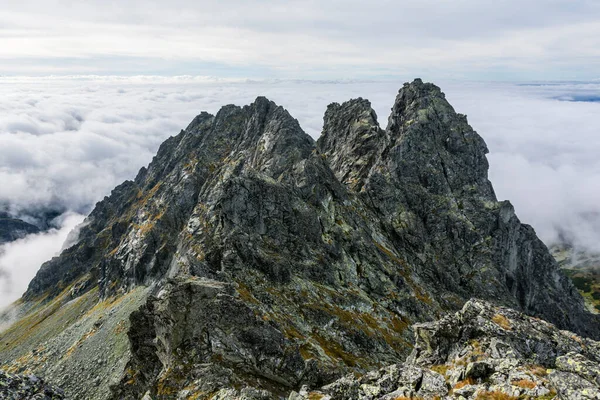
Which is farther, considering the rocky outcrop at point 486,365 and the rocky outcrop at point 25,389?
the rocky outcrop at point 25,389

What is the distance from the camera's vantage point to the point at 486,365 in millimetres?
20625

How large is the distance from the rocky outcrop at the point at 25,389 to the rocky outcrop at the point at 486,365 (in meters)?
14.8

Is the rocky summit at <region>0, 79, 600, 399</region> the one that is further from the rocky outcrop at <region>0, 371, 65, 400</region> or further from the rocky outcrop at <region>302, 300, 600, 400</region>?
the rocky outcrop at <region>0, 371, 65, 400</region>

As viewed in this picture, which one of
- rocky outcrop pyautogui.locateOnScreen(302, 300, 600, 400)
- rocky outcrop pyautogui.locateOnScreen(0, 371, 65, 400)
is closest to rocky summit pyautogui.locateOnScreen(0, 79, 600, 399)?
rocky outcrop pyautogui.locateOnScreen(302, 300, 600, 400)

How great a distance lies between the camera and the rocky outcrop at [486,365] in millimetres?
18094

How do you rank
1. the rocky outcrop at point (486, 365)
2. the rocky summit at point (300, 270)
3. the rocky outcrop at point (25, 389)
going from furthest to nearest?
the rocky summit at point (300, 270)
the rocky outcrop at point (25, 389)
the rocky outcrop at point (486, 365)

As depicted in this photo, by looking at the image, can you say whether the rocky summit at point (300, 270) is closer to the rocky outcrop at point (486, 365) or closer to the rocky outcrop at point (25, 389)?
the rocky outcrop at point (486, 365)

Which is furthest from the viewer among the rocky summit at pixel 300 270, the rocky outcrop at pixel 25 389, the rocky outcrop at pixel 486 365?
the rocky summit at pixel 300 270

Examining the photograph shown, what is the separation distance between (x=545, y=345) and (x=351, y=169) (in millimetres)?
88125

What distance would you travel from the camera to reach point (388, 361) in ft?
166

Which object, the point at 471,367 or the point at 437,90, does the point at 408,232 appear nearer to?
the point at 437,90

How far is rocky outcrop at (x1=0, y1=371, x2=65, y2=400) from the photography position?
20719 mm

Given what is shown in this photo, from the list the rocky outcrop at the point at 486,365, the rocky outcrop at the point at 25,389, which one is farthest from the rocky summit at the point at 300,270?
the rocky outcrop at the point at 25,389

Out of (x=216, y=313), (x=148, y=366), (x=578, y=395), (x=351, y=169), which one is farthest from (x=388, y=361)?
(x=351, y=169)
